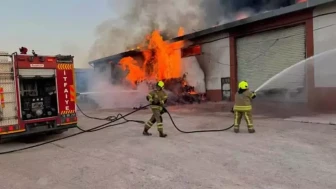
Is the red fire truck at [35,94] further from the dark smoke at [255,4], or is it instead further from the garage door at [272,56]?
the dark smoke at [255,4]

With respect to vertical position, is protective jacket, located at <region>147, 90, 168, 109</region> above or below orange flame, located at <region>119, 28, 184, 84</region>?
below

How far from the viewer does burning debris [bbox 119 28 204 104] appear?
60.2 ft

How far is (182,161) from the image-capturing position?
513 centimetres

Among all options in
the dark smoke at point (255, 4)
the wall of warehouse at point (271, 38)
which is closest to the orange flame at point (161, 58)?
the wall of warehouse at point (271, 38)

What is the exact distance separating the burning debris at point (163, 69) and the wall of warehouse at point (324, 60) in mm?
6871

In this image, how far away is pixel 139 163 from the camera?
5121 millimetres

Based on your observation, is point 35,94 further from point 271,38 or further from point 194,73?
point 194,73

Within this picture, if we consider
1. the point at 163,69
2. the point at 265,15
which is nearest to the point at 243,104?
the point at 265,15

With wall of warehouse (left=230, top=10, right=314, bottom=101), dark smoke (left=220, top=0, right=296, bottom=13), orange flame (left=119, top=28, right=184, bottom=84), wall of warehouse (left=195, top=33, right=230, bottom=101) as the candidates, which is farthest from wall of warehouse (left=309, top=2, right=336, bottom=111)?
dark smoke (left=220, top=0, right=296, bottom=13)

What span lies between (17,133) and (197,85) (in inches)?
519

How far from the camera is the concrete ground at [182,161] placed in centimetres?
409

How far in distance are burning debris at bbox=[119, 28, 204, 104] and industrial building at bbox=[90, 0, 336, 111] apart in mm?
904

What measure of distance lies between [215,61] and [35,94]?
11.9 metres

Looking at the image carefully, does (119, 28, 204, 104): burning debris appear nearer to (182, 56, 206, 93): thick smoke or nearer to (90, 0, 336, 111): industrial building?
(182, 56, 206, 93): thick smoke
